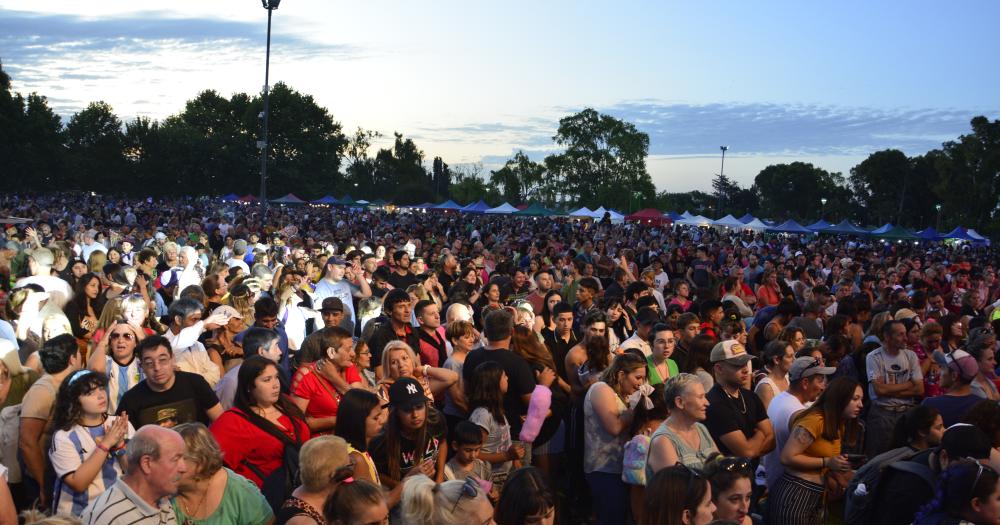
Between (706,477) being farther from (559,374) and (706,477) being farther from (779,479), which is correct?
(559,374)

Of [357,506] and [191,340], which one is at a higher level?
[357,506]

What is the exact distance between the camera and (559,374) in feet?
22.2

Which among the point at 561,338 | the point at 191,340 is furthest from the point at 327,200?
the point at 191,340

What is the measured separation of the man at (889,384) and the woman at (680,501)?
3.72 m

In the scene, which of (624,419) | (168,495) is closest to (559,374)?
(624,419)

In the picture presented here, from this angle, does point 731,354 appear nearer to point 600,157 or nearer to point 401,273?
point 401,273

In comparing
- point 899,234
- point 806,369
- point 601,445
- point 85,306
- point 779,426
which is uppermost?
point 806,369

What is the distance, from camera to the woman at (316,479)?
3.36 m

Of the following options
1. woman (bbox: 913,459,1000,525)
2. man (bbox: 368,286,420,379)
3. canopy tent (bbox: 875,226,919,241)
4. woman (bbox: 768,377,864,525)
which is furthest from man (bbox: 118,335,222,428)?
canopy tent (bbox: 875,226,919,241)

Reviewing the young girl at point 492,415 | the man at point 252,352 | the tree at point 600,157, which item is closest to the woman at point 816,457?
the young girl at point 492,415

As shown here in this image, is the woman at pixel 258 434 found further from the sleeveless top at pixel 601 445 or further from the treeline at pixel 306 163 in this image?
the treeline at pixel 306 163

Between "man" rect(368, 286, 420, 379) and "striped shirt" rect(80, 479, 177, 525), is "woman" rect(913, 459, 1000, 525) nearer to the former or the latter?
"striped shirt" rect(80, 479, 177, 525)

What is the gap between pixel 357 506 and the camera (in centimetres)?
320

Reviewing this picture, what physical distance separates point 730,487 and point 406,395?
172 cm
